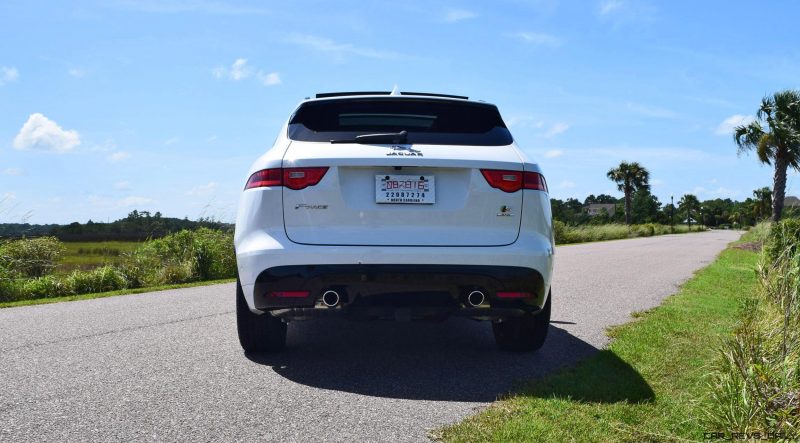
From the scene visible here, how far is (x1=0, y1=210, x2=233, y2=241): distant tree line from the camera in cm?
1224

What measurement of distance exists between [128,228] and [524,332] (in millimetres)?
11681

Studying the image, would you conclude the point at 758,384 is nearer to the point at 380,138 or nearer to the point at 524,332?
the point at 524,332

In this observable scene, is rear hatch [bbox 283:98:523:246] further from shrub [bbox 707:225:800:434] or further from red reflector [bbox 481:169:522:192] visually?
shrub [bbox 707:225:800:434]

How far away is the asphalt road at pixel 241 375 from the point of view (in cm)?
322

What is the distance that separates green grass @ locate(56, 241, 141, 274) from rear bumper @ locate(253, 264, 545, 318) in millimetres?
8880

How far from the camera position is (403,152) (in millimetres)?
4043

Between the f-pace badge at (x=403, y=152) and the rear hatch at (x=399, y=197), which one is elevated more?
the f-pace badge at (x=403, y=152)

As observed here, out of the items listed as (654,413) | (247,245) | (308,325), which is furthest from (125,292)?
(654,413)

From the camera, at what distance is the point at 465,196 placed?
405 cm

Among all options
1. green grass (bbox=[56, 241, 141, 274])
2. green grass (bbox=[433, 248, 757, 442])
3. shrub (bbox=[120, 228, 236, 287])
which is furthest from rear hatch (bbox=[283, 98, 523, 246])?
green grass (bbox=[56, 241, 141, 274])

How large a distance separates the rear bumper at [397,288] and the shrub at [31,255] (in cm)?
889

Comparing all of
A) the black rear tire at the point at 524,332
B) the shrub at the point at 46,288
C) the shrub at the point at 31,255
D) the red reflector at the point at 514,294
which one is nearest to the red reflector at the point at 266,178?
the red reflector at the point at 514,294

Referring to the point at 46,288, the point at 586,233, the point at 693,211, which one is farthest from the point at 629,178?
the point at 46,288

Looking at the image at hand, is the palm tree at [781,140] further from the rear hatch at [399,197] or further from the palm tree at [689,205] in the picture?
the palm tree at [689,205]
